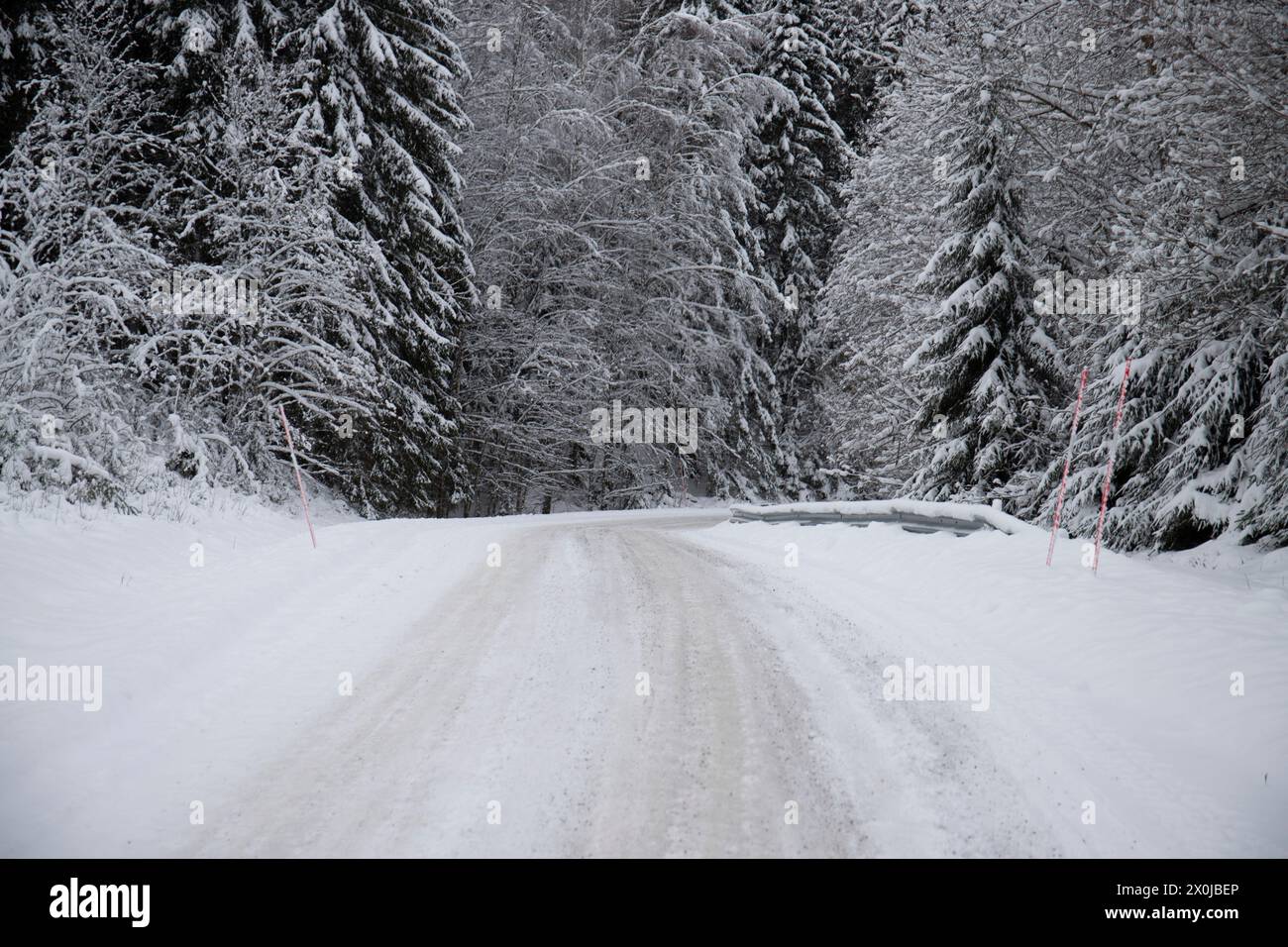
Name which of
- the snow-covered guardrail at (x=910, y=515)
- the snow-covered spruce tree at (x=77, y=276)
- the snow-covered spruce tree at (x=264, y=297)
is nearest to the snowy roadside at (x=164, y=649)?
the snow-covered spruce tree at (x=77, y=276)

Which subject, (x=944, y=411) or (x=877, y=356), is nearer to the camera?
(x=944, y=411)

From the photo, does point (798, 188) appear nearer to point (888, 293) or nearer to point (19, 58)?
point (888, 293)

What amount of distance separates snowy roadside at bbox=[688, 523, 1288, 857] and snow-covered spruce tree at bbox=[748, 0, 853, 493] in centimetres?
2291

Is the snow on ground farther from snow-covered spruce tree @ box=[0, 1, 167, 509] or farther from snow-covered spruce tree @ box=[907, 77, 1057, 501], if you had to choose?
snow-covered spruce tree @ box=[907, 77, 1057, 501]

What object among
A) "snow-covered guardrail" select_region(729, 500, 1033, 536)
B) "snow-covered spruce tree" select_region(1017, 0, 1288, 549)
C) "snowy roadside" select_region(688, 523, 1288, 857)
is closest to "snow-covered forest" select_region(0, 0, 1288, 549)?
"snow-covered spruce tree" select_region(1017, 0, 1288, 549)

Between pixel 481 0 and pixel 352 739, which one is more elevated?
pixel 481 0

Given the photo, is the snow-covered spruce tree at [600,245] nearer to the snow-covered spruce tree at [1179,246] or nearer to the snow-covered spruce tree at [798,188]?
the snow-covered spruce tree at [798,188]

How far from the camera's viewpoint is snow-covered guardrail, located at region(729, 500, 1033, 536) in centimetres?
930

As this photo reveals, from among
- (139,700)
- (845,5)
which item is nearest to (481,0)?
(845,5)

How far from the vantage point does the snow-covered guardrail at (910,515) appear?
30.5 ft

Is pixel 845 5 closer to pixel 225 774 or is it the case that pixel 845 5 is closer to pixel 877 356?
pixel 877 356

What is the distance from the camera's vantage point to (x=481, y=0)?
2517cm

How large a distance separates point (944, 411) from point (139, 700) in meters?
14.9
